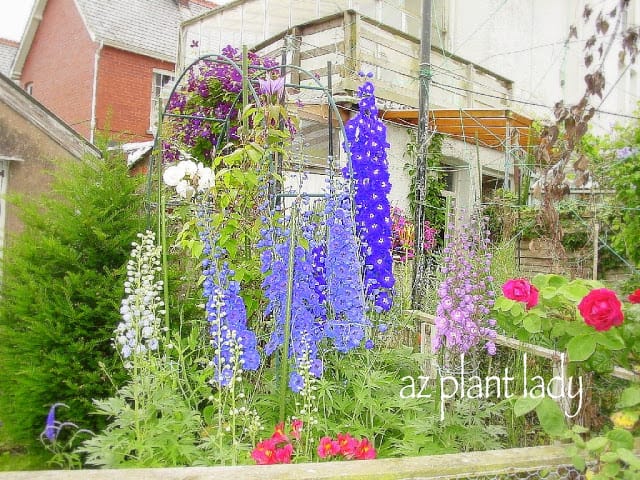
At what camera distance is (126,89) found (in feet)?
43.2

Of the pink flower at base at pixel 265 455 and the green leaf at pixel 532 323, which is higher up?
the green leaf at pixel 532 323

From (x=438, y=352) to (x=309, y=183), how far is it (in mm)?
4808

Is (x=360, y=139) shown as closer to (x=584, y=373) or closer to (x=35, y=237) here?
(x=584, y=373)

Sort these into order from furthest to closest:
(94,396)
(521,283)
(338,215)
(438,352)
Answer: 1. (94,396)
2. (438,352)
3. (338,215)
4. (521,283)

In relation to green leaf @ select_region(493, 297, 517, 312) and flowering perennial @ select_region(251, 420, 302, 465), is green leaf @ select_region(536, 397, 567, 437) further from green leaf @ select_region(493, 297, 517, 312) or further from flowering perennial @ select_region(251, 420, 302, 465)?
flowering perennial @ select_region(251, 420, 302, 465)

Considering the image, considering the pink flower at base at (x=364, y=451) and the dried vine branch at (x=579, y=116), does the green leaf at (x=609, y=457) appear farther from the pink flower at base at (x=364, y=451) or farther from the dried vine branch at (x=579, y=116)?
the dried vine branch at (x=579, y=116)

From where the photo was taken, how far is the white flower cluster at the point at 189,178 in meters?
3.09

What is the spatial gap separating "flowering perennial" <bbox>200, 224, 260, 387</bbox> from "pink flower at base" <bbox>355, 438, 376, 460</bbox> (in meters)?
0.58

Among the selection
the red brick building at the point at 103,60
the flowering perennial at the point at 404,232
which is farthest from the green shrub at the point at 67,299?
the red brick building at the point at 103,60

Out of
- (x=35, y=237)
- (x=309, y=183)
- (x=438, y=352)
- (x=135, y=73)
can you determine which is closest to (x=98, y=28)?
(x=135, y=73)

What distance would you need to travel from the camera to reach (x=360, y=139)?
3.39 meters

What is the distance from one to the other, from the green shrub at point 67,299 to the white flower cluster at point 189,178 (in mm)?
897

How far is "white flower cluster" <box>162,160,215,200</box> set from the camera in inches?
122

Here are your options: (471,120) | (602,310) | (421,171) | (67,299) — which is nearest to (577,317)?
(602,310)
